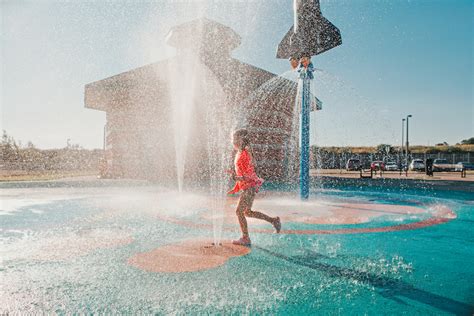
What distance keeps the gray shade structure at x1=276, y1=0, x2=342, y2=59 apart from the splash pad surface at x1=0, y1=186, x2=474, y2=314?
4.59 m

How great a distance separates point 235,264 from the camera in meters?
4.04

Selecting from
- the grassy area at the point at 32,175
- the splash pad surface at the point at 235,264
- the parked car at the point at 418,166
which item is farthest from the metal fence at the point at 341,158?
the splash pad surface at the point at 235,264

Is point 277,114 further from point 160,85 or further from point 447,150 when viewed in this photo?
point 447,150

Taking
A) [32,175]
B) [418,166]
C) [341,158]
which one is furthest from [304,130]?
[341,158]

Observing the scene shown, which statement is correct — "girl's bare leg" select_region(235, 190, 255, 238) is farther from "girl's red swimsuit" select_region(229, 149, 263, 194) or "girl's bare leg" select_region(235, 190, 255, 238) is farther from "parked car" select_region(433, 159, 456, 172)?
"parked car" select_region(433, 159, 456, 172)

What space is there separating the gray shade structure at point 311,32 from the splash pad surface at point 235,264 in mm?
4590

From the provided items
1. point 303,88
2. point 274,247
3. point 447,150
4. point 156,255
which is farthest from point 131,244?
point 447,150

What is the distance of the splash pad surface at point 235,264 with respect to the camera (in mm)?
2957

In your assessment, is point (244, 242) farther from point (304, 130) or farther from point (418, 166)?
point (418, 166)

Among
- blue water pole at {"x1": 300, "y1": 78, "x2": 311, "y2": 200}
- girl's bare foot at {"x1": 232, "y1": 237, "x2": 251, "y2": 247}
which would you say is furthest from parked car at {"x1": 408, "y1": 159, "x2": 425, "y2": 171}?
girl's bare foot at {"x1": 232, "y1": 237, "x2": 251, "y2": 247}

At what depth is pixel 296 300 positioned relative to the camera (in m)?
2.99

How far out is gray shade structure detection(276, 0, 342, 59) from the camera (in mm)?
9172

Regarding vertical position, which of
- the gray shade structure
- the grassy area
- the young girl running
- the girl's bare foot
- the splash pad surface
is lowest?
the splash pad surface

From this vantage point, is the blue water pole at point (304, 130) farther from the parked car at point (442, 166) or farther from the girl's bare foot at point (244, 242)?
the parked car at point (442, 166)
